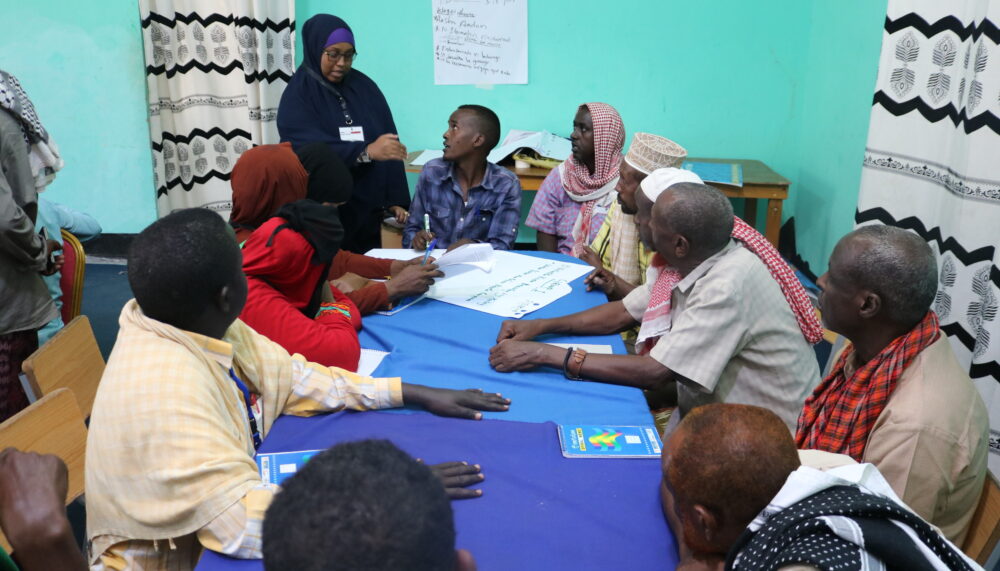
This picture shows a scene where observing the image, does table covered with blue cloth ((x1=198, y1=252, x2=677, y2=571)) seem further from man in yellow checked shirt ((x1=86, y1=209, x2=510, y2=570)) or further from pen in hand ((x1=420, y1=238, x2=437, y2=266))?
pen in hand ((x1=420, y1=238, x2=437, y2=266))

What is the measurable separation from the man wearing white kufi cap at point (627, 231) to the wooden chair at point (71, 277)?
6.25ft

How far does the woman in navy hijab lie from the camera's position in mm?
3797

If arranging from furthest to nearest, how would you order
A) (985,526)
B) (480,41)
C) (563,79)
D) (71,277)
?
1. (563,79)
2. (480,41)
3. (71,277)
4. (985,526)

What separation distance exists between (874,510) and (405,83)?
494 cm

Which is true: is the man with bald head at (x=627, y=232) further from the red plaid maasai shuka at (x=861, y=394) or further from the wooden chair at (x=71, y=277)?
the wooden chair at (x=71, y=277)

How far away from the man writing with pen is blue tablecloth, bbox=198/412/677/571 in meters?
1.96

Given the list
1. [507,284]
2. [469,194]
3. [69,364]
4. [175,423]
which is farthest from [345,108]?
[175,423]

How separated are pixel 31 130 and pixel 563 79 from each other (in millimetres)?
3715

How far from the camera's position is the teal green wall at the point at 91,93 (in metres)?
5.06

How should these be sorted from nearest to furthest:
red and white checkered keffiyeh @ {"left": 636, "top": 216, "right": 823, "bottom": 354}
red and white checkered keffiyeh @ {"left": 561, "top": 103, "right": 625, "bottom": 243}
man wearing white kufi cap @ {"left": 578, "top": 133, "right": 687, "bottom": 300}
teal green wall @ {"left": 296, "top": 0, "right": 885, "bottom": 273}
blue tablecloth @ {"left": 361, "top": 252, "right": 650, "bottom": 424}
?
blue tablecloth @ {"left": 361, "top": 252, "right": 650, "bottom": 424}, red and white checkered keffiyeh @ {"left": 636, "top": 216, "right": 823, "bottom": 354}, man wearing white kufi cap @ {"left": 578, "top": 133, "right": 687, "bottom": 300}, red and white checkered keffiyeh @ {"left": 561, "top": 103, "right": 625, "bottom": 243}, teal green wall @ {"left": 296, "top": 0, "right": 885, "bottom": 273}

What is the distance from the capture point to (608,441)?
1.64 metres

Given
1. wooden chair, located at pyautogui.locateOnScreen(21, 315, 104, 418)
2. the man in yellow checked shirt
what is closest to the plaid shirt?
wooden chair, located at pyautogui.locateOnScreen(21, 315, 104, 418)

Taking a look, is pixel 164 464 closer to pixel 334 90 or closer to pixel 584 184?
pixel 584 184

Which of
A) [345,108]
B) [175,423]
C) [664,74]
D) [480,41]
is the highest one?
[480,41]
